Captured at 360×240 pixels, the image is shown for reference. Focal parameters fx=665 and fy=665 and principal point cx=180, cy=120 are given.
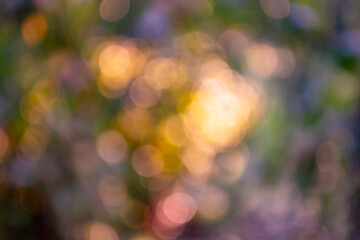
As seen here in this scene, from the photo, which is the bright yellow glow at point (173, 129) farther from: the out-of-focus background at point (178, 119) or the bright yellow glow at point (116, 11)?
the bright yellow glow at point (116, 11)

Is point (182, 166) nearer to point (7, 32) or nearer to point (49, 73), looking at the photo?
point (49, 73)

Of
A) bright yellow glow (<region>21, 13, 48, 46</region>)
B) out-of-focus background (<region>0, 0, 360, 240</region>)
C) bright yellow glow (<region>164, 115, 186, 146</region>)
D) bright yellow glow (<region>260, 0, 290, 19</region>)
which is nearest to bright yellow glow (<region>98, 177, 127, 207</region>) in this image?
out-of-focus background (<region>0, 0, 360, 240</region>)

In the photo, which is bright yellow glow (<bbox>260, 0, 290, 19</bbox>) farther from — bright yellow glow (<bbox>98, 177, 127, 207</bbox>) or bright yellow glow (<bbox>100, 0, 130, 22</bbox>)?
bright yellow glow (<bbox>98, 177, 127, 207</bbox>)

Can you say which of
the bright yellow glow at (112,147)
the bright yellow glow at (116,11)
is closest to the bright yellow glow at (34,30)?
the bright yellow glow at (116,11)

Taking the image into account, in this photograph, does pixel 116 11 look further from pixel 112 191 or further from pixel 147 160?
pixel 147 160

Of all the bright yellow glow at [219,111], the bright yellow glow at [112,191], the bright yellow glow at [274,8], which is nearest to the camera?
the bright yellow glow at [274,8]

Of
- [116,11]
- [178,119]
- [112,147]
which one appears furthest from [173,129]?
[116,11]
